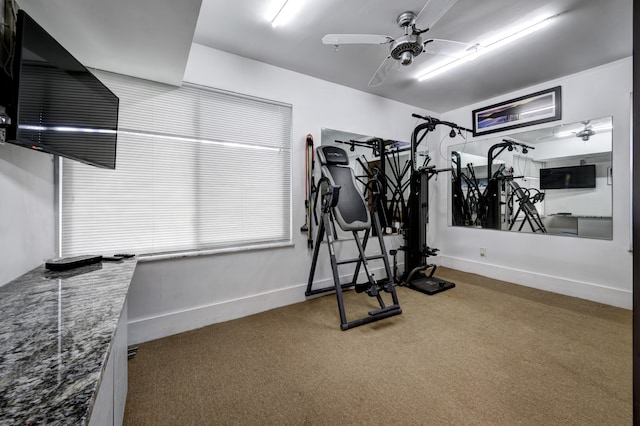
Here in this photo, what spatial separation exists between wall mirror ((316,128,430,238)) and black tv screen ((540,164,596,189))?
162 centimetres

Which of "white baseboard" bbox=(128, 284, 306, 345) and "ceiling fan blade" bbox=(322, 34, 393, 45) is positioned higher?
"ceiling fan blade" bbox=(322, 34, 393, 45)

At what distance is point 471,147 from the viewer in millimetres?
4383

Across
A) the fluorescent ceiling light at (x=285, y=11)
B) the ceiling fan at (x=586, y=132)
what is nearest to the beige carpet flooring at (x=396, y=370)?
the ceiling fan at (x=586, y=132)

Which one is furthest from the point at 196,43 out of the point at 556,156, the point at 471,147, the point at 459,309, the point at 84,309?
the point at 556,156

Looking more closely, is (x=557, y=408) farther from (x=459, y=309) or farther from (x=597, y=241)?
(x=597, y=241)

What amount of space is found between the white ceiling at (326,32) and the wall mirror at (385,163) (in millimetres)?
790

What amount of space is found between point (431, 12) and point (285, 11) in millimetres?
1157

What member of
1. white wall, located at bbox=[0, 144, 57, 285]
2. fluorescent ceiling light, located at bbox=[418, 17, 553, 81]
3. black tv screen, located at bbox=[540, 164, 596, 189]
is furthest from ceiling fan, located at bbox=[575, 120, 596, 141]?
white wall, located at bbox=[0, 144, 57, 285]

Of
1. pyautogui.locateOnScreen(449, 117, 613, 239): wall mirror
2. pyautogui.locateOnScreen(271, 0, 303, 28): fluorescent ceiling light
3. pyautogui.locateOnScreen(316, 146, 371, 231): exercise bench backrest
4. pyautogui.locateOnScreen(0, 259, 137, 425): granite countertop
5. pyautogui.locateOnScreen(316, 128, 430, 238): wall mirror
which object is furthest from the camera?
pyautogui.locateOnScreen(316, 128, 430, 238): wall mirror

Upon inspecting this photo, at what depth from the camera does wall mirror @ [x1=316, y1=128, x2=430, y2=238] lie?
3725 millimetres

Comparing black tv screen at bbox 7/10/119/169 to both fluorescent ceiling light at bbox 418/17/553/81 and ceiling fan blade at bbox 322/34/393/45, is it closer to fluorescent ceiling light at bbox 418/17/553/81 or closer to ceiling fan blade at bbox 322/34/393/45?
ceiling fan blade at bbox 322/34/393/45

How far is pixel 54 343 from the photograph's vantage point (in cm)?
77

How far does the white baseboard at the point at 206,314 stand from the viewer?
7.62ft

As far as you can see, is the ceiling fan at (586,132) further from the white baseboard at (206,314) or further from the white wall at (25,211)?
the white wall at (25,211)
